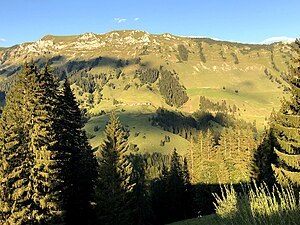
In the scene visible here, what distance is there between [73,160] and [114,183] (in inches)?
266

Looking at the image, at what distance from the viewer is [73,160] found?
1574 inches

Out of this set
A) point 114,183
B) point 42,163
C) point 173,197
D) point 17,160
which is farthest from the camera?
point 173,197

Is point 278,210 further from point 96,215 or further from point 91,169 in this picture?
point 91,169

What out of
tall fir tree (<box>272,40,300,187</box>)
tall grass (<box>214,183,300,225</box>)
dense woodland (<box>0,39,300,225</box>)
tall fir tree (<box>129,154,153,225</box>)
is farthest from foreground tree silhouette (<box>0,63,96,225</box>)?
tall fir tree (<box>129,154,153,225</box>)

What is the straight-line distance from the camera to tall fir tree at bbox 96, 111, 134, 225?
1594 inches

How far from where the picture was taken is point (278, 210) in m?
5.58

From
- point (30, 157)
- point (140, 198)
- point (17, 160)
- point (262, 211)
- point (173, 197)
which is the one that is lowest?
point (173, 197)

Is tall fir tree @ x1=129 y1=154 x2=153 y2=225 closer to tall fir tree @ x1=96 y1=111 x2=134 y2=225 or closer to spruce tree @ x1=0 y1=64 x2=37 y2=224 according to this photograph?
tall fir tree @ x1=96 y1=111 x2=134 y2=225

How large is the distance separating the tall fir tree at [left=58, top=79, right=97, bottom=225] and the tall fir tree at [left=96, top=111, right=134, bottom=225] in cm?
190

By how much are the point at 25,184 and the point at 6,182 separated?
220 centimetres

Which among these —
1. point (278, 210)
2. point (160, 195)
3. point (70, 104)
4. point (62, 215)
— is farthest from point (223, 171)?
point (278, 210)

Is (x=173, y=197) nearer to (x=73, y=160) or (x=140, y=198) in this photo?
(x=140, y=198)

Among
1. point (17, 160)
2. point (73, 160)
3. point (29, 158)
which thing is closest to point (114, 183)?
point (73, 160)

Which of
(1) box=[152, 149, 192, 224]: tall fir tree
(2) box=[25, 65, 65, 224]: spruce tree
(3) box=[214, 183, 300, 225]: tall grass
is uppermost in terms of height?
(2) box=[25, 65, 65, 224]: spruce tree
